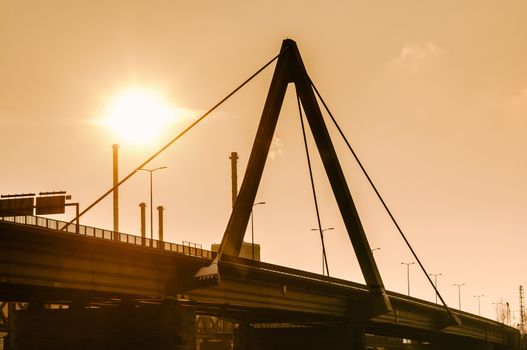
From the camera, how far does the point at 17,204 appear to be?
63375 millimetres

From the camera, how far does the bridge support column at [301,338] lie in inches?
3600

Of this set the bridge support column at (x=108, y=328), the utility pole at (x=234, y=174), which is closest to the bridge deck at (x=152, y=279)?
the bridge support column at (x=108, y=328)

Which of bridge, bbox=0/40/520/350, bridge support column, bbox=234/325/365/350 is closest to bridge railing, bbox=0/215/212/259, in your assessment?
bridge, bbox=0/40/520/350

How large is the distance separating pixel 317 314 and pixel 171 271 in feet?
93.5

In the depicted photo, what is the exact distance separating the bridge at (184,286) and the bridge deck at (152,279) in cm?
9

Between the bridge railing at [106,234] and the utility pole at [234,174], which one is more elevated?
the utility pole at [234,174]

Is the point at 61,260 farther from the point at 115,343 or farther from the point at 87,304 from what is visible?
the point at 87,304

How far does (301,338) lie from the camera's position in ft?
310

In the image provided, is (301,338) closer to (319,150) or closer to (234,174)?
(319,150)

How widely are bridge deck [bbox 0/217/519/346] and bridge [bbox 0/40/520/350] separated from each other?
9 cm

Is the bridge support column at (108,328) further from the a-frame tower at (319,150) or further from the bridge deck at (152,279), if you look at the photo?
the a-frame tower at (319,150)

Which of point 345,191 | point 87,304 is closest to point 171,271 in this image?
point 87,304

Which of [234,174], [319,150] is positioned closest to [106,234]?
[319,150]

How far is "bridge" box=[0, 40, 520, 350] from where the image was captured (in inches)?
1943
